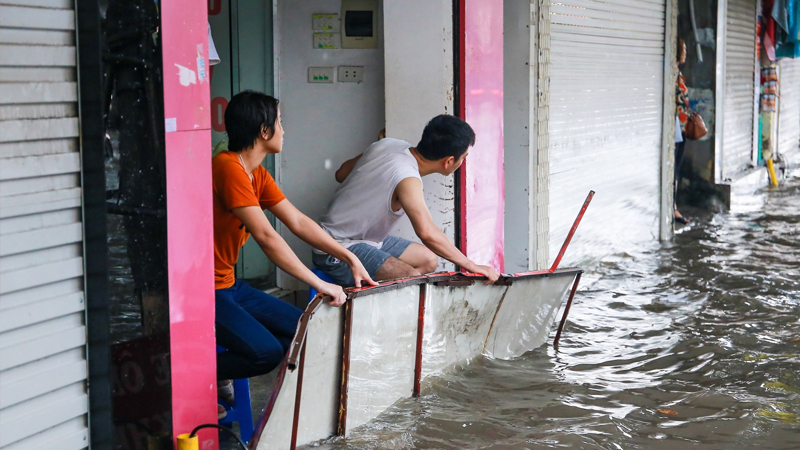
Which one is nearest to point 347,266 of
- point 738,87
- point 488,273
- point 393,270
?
point 393,270

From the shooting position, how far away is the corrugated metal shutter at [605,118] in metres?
6.87

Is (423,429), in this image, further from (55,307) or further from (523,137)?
(523,137)

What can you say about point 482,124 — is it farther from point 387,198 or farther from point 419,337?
point 419,337

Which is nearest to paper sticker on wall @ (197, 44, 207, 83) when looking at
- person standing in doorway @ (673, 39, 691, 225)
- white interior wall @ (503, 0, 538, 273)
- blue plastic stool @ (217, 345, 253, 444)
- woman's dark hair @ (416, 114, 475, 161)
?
blue plastic stool @ (217, 345, 253, 444)

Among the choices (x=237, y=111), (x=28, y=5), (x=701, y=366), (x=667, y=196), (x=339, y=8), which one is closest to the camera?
(x=28, y=5)

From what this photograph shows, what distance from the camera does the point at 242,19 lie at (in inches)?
212

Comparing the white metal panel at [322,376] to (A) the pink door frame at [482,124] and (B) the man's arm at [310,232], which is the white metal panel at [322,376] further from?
(A) the pink door frame at [482,124]

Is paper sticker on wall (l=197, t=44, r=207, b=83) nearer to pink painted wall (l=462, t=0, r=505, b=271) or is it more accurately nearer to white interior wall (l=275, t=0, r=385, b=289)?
white interior wall (l=275, t=0, r=385, b=289)

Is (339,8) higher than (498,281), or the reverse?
(339,8)

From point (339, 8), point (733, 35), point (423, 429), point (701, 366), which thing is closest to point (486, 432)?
point (423, 429)

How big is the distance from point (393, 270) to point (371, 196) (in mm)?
418

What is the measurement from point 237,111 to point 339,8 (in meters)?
2.00

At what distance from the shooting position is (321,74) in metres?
5.42

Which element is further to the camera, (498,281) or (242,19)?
(242,19)
